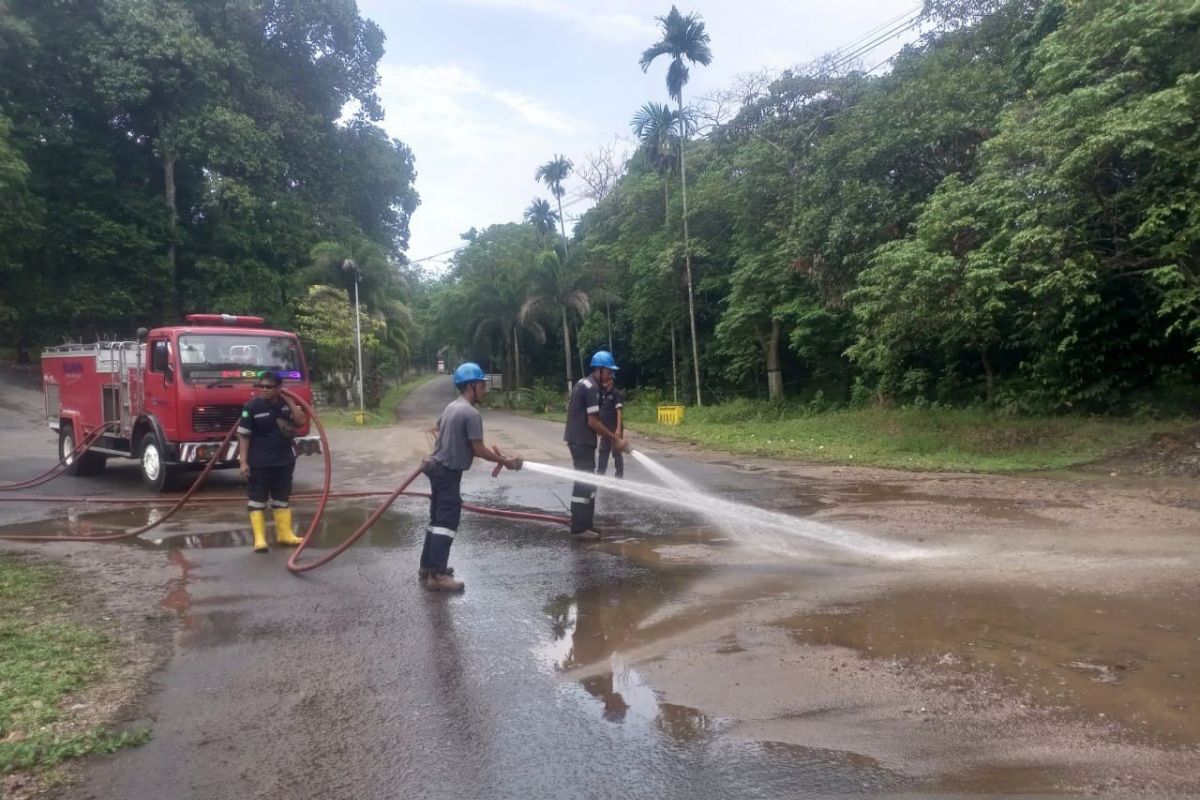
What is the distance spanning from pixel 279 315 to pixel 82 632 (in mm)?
30621

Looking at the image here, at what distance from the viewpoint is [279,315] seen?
3459cm

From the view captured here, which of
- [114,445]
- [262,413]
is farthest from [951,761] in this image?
[114,445]

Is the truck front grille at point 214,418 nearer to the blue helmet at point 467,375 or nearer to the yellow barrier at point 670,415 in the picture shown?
the blue helmet at point 467,375

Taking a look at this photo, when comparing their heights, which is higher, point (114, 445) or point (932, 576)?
point (114, 445)

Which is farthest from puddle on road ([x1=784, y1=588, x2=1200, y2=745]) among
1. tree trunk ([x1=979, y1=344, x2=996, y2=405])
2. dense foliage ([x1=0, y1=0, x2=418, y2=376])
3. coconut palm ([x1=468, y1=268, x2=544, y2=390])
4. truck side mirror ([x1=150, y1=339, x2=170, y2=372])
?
coconut palm ([x1=468, y1=268, x2=544, y2=390])

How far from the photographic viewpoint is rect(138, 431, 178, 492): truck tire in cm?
1238

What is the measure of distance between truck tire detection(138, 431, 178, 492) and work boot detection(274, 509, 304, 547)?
4.50 metres

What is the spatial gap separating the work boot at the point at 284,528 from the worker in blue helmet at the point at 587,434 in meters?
2.81

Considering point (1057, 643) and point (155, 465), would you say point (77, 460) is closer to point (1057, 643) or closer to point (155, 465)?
point (155, 465)

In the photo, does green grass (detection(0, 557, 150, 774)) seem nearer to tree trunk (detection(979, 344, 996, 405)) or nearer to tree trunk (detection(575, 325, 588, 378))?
tree trunk (detection(979, 344, 996, 405))

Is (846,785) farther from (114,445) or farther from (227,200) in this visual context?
(227,200)

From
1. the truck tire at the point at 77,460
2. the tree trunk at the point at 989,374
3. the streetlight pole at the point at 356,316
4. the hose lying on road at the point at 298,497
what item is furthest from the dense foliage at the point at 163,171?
the tree trunk at the point at 989,374

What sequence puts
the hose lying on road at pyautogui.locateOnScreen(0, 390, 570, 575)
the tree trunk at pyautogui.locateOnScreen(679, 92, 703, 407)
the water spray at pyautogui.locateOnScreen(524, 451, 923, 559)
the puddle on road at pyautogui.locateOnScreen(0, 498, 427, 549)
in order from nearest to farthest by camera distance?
the hose lying on road at pyautogui.locateOnScreen(0, 390, 570, 575), the water spray at pyautogui.locateOnScreen(524, 451, 923, 559), the puddle on road at pyautogui.locateOnScreen(0, 498, 427, 549), the tree trunk at pyautogui.locateOnScreen(679, 92, 703, 407)

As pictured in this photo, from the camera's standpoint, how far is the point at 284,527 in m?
8.73
